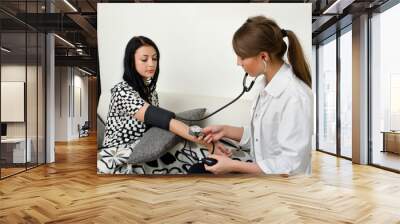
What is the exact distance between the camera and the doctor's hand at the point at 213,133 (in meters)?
4.69

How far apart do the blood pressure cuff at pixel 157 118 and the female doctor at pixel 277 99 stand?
3.88 feet

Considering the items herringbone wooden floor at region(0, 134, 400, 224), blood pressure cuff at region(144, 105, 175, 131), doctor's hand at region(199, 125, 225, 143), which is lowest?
herringbone wooden floor at region(0, 134, 400, 224)

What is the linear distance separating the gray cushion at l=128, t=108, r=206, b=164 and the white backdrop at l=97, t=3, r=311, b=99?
0.28 meters

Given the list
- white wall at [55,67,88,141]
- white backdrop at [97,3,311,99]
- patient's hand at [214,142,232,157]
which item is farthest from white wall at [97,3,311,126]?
white wall at [55,67,88,141]

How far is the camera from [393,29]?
7.23 m

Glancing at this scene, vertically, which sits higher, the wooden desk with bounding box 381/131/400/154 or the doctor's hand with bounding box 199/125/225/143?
the doctor's hand with bounding box 199/125/225/143

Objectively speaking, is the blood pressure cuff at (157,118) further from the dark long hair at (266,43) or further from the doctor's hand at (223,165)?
the dark long hair at (266,43)

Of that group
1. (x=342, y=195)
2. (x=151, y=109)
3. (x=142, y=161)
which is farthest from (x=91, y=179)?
(x=342, y=195)

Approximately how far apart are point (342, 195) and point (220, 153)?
171 cm

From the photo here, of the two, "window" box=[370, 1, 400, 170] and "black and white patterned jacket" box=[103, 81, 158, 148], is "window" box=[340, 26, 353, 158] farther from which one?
"black and white patterned jacket" box=[103, 81, 158, 148]

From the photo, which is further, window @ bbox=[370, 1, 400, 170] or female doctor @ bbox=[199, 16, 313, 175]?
window @ bbox=[370, 1, 400, 170]

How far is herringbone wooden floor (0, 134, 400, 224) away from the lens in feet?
13.4

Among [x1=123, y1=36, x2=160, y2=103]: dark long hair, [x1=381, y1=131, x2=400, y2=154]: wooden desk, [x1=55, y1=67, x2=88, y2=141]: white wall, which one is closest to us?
[x1=123, y1=36, x2=160, y2=103]: dark long hair

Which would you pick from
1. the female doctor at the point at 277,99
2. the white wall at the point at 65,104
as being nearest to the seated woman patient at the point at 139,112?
the female doctor at the point at 277,99
